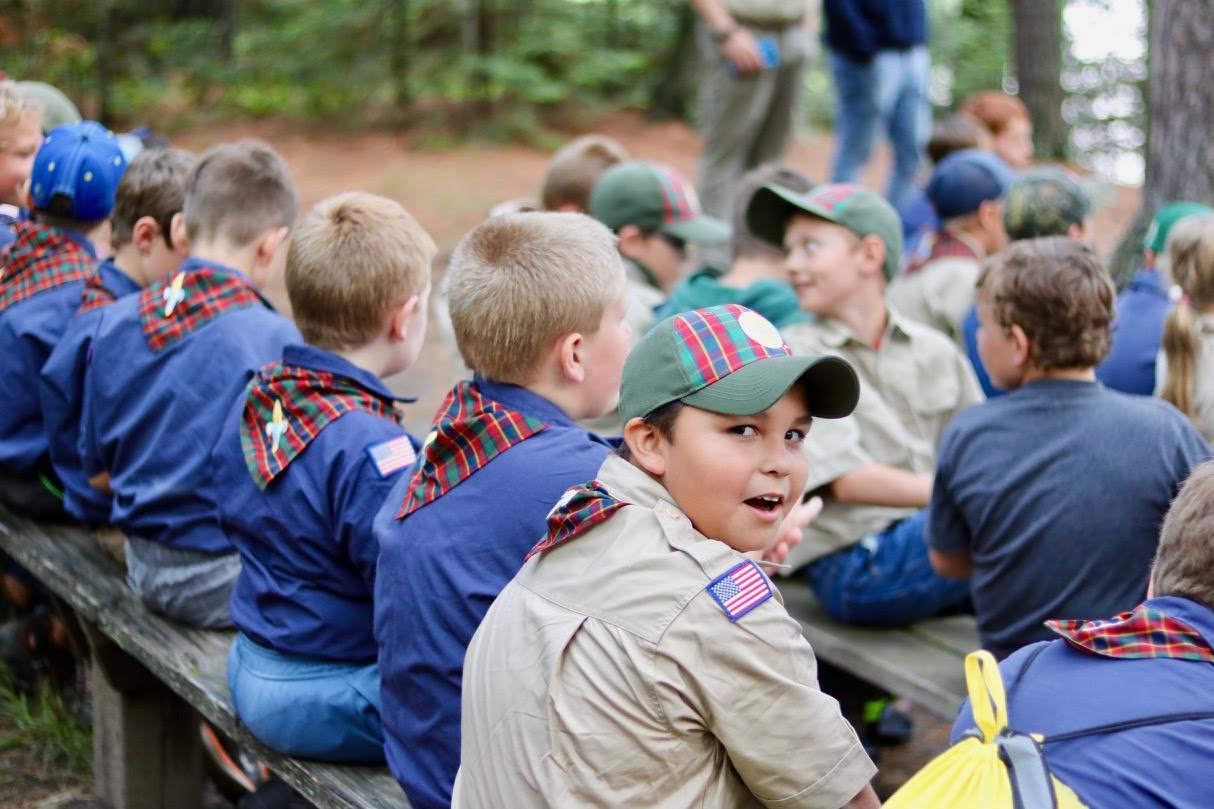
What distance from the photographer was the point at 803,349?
4.19 metres

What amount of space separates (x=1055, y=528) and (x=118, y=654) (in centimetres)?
278

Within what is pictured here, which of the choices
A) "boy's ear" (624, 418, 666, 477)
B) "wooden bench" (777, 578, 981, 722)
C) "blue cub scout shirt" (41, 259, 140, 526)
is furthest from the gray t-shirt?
"blue cub scout shirt" (41, 259, 140, 526)

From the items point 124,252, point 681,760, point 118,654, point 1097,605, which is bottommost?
point 118,654

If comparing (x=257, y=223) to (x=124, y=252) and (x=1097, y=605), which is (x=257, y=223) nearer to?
(x=124, y=252)

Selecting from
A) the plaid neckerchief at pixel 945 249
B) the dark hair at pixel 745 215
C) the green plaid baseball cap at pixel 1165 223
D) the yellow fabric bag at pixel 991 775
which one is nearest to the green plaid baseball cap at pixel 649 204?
the dark hair at pixel 745 215

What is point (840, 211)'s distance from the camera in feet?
14.4

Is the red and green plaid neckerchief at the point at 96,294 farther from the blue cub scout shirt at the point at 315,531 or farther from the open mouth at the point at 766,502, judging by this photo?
the open mouth at the point at 766,502

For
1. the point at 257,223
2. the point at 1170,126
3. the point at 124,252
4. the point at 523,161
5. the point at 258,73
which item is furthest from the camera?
the point at 258,73

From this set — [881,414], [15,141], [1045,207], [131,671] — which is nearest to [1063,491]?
[881,414]

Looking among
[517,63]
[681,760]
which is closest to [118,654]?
[681,760]

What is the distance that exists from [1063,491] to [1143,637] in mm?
1275

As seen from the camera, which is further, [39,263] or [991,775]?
[39,263]

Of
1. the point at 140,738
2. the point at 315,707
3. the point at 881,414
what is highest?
the point at 881,414

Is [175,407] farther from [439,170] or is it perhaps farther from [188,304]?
[439,170]
